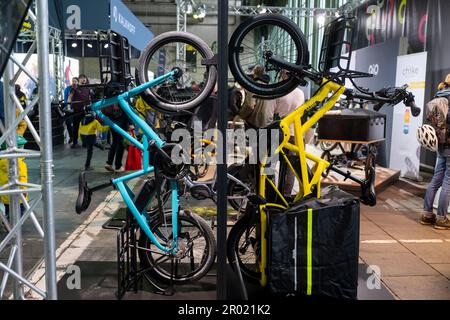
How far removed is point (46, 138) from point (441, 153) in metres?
4.17

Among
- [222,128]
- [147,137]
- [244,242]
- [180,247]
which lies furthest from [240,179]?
[222,128]

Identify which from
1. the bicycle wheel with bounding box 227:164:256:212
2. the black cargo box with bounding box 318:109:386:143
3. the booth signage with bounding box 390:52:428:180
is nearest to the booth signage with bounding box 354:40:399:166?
the booth signage with bounding box 390:52:428:180

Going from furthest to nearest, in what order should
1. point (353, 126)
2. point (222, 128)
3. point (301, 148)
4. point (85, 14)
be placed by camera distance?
point (353, 126), point (85, 14), point (301, 148), point (222, 128)

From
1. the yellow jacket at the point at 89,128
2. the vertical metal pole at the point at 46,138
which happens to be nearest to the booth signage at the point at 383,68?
the yellow jacket at the point at 89,128

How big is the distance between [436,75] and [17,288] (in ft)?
24.9

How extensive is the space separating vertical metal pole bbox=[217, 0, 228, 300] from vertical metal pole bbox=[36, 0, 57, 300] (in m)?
1.12

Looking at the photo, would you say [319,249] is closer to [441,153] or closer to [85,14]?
[441,153]

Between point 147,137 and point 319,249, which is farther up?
point 147,137

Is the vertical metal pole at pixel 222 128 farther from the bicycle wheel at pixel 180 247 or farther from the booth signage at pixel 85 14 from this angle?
the booth signage at pixel 85 14

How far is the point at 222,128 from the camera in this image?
2035 millimetres

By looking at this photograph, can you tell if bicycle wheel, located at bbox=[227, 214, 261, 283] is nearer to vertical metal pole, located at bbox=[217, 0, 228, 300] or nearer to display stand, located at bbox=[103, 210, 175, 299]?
display stand, located at bbox=[103, 210, 175, 299]

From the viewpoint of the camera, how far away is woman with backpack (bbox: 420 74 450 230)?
4.64 metres

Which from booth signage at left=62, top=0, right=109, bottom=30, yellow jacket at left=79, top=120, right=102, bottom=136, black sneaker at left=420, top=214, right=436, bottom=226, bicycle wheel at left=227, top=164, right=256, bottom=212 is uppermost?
booth signage at left=62, top=0, right=109, bottom=30
